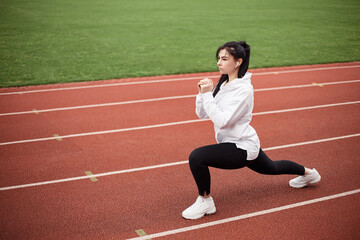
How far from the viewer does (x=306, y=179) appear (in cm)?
432

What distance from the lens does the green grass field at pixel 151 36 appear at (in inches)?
422

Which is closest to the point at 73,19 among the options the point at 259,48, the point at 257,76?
the point at 259,48

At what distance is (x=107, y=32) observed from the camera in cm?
1570

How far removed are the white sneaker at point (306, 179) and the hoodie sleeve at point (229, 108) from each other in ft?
4.69

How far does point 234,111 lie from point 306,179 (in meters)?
1.61

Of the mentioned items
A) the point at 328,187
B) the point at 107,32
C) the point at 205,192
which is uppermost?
the point at 107,32

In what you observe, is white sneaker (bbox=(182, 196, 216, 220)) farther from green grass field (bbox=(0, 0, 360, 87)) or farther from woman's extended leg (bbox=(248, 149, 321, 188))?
green grass field (bbox=(0, 0, 360, 87))

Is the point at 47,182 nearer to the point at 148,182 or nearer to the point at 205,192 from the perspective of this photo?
the point at 148,182

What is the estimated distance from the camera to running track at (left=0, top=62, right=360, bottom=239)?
372 centimetres

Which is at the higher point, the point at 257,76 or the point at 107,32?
the point at 107,32

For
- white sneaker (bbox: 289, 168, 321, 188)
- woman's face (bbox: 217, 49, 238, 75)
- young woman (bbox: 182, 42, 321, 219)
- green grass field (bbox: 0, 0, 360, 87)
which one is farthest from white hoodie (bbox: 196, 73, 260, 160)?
green grass field (bbox: 0, 0, 360, 87)

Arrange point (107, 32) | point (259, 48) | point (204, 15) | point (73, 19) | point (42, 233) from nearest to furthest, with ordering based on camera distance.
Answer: point (42, 233)
point (259, 48)
point (107, 32)
point (73, 19)
point (204, 15)

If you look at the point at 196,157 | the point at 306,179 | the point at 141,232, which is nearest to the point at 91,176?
the point at 141,232

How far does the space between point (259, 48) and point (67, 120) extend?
900 cm
